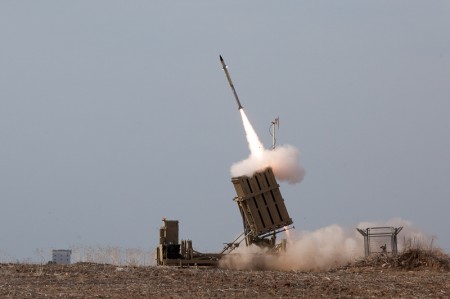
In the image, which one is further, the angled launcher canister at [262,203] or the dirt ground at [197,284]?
the angled launcher canister at [262,203]

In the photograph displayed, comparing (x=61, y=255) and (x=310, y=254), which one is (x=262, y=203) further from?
(x=61, y=255)

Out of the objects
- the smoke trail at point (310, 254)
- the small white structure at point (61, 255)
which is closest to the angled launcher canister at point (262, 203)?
the smoke trail at point (310, 254)

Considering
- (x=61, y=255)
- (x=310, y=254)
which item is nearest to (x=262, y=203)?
(x=310, y=254)

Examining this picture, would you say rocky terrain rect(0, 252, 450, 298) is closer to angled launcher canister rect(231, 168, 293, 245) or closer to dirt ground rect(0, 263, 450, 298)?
dirt ground rect(0, 263, 450, 298)

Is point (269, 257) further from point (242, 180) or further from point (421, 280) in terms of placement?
point (421, 280)

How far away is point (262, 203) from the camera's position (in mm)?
36469

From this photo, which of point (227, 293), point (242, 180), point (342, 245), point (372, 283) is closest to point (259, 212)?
point (242, 180)

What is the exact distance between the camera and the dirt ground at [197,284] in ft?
78.9

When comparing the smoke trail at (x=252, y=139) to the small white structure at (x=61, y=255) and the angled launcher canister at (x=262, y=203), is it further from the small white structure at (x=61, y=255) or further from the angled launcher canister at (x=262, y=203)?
the small white structure at (x=61, y=255)

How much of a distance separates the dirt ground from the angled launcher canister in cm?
534

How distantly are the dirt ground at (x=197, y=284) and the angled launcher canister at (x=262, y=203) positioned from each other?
5.34 meters

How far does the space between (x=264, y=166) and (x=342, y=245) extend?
4.89 metres

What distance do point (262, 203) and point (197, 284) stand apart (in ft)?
34.0

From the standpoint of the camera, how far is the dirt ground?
24047 mm
